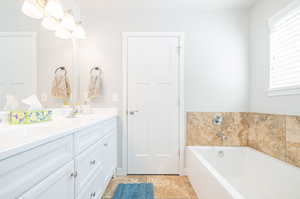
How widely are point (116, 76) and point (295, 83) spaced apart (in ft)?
6.95

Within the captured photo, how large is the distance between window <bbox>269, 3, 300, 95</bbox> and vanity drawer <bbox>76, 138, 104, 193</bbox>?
199cm

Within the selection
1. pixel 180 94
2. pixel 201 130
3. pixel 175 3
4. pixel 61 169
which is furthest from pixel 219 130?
pixel 61 169

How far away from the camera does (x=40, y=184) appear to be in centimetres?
71

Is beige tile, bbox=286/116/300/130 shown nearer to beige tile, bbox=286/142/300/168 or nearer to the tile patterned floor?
beige tile, bbox=286/142/300/168

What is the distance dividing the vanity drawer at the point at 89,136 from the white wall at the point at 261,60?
1948mm

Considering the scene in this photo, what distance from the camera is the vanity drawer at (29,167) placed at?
549 millimetres

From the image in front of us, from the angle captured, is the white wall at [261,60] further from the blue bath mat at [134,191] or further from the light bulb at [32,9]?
the light bulb at [32,9]

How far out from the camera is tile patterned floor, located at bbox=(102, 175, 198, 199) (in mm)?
1820

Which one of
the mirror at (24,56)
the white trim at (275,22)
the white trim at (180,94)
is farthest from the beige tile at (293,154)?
the mirror at (24,56)

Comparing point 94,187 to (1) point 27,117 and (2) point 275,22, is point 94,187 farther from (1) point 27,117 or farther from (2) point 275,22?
(2) point 275,22

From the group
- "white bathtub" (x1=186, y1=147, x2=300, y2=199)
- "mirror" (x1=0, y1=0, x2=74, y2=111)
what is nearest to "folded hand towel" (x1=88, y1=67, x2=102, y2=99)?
"mirror" (x1=0, y1=0, x2=74, y2=111)

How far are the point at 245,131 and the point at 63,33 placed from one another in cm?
281

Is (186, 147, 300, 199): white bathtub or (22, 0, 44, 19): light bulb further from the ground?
(22, 0, 44, 19): light bulb

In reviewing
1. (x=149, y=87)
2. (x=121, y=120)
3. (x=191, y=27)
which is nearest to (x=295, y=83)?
(x=191, y=27)
